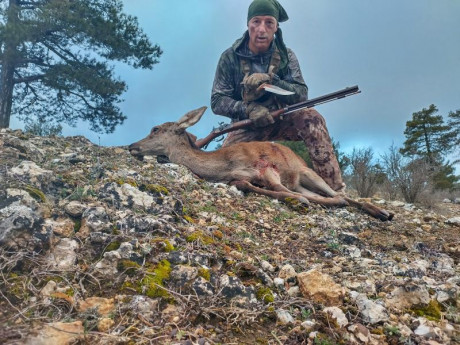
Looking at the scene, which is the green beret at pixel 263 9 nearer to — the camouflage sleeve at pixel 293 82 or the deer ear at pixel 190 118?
the camouflage sleeve at pixel 293 82

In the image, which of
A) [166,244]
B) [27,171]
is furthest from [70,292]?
[27,171]

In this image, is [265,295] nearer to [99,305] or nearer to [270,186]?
[99,305]

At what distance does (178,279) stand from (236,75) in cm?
649

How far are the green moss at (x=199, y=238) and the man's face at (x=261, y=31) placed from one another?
5793mm

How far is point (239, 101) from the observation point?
777 cm

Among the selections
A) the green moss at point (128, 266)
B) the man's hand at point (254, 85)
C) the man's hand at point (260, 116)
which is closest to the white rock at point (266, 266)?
the green moss at point (128, 266)

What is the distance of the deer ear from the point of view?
7.37m

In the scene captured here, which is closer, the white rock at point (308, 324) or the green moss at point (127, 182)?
the white rock at point (308, 324)

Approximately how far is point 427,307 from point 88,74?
13.7 m

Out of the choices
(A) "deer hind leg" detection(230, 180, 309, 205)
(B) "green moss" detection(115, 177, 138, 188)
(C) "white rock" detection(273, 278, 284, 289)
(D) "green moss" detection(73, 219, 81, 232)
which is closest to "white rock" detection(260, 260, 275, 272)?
(C) "white rock" detection(273, 278, 284, 289)

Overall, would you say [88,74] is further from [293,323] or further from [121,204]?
[293,323]

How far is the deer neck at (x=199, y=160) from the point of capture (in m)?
6.80

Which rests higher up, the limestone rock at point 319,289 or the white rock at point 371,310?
the limestone rock at point 319,289

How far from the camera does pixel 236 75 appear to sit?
319 inches
